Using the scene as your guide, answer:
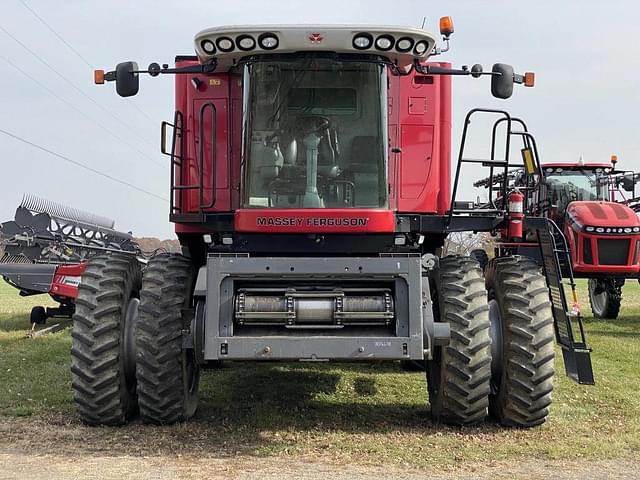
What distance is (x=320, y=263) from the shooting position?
19.5ft

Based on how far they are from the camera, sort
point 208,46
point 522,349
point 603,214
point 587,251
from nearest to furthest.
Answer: point 208,46
point 522,349
point 587,251
point 603,214

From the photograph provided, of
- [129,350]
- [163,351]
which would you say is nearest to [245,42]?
[163,351]

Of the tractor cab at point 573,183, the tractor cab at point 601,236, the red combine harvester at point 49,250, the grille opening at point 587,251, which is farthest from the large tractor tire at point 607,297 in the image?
the red combine harvester at point 49,250

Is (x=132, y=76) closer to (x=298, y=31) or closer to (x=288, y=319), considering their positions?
(x=298, y=31)

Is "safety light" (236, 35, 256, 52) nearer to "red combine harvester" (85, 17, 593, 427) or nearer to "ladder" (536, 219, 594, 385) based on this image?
"red combine harvester" (85, 17, 593, 427)

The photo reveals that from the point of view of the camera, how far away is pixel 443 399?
20.5 feet

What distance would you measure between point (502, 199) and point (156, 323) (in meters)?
3.09

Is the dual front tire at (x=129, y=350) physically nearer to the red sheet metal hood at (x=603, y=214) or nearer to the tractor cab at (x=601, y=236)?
the tractor cab at (x=601, y=236)

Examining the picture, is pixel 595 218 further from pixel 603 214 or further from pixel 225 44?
pixel 225 44

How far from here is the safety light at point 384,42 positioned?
19.7ft

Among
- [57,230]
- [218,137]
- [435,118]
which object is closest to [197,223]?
[218,137]

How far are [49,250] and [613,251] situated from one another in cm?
1037

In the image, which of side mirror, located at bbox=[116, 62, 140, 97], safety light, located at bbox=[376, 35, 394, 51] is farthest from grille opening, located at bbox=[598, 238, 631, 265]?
side mirror, located at bbox=[116, 62, 140, 97]

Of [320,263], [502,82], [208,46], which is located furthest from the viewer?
[502,82]
